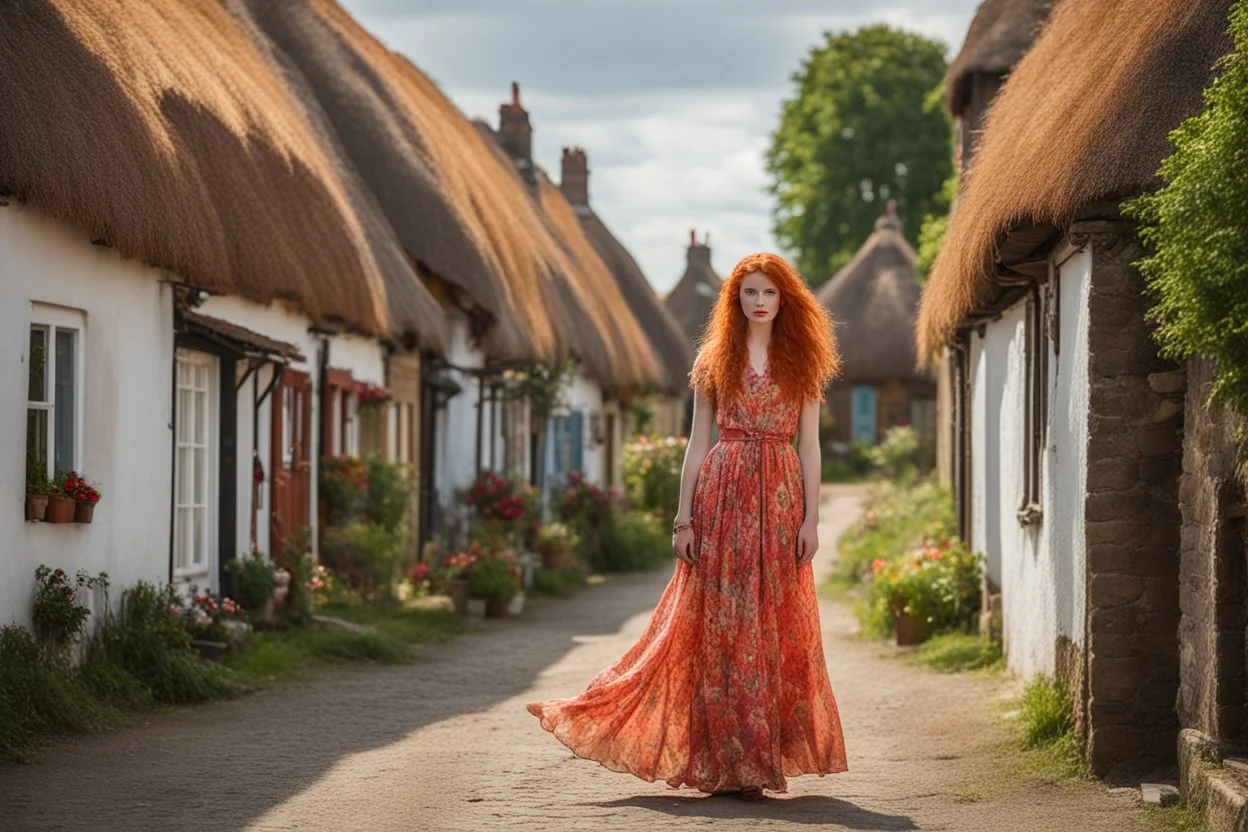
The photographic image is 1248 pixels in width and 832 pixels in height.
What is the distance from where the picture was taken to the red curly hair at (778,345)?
761 cm

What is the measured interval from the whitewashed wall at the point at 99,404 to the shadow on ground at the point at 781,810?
3.72 m

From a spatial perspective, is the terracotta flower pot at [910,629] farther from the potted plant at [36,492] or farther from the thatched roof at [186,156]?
the potted plant at [36,492]

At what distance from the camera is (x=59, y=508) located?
991 centimetres

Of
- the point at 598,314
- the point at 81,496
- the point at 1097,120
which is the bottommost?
the point at 81,496

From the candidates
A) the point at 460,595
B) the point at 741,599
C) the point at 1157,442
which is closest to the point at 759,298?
the point at 741,599

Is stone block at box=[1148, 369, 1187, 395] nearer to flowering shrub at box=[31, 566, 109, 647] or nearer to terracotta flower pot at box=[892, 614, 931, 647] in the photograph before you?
flowering shrub at box=[31, 566, 109, 647]

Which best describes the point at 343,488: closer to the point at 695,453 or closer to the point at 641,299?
the point at 695,453

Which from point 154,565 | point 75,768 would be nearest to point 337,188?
point 154,565

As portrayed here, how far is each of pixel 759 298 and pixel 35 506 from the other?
4.12 meters

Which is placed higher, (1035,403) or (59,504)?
(1035,403)

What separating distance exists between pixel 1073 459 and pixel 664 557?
18547mm

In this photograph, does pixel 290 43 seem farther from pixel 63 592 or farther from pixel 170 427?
pixel 63 592

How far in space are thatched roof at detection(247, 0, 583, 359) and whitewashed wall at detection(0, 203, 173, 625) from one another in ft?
26.6

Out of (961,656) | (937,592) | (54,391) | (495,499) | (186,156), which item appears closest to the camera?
(54,391)
